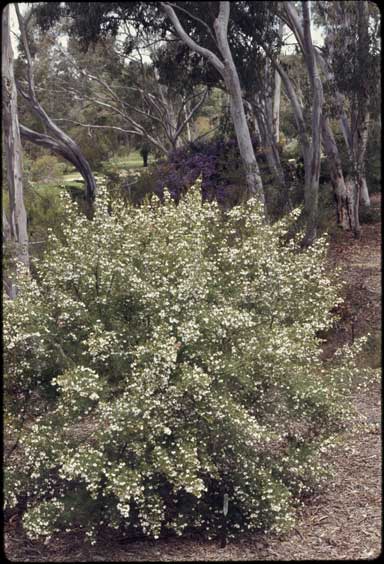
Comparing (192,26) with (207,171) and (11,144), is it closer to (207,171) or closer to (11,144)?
(207,171)

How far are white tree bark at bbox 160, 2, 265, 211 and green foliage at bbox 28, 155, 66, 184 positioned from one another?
5860 mm

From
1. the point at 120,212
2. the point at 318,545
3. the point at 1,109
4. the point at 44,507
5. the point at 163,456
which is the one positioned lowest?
the point at 318,545

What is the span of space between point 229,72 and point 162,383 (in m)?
7.98

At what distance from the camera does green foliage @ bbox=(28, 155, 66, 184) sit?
16922mm

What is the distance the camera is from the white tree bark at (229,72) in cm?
1109

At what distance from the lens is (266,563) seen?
15.1ft

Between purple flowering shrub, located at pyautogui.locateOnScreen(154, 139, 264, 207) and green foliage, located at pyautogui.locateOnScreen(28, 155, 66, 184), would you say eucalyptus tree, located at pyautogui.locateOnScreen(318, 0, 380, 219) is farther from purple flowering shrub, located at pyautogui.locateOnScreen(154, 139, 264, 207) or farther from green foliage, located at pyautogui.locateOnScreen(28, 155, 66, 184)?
green foliage, located at pyautogui.locateOnScreen(28, 155, 66, 184)

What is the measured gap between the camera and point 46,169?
56.3ft

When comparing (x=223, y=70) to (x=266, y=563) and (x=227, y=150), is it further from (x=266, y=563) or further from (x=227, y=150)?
(x=266, y=563)

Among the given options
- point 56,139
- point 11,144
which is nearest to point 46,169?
point 56,139

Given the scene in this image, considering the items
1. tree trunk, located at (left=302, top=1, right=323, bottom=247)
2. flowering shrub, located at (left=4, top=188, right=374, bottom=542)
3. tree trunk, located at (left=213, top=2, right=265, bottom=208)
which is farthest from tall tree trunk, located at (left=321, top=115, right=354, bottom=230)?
flowering shrub, located at (left=4, top=188, right=374, bottom=542)

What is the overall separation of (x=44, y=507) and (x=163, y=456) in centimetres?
81

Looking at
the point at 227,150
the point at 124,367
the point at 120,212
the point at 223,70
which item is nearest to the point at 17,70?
the point at 227,150

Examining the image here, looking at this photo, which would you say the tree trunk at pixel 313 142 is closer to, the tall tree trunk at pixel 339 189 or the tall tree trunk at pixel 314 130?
the tall tree trunk at pixel 314 130
